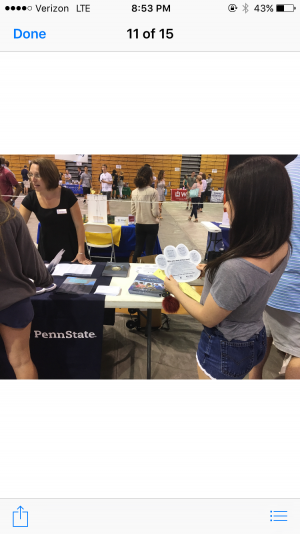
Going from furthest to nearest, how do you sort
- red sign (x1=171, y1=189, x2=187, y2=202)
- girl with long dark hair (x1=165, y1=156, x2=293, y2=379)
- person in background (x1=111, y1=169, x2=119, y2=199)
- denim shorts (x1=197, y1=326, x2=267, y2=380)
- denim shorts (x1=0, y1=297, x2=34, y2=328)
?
person in background (x1=111, y1=169, x2=119, y2=199), red sign (x1=171, y1=189, x2=187, y2=202), denim shorts (x1=0, y1=297, x2=34, y2=328), denim shorts (x1=197, y1=326, x2=267, y2=380), girl with long dark hair (x1=165, y1=156, x2=293, y2=379)

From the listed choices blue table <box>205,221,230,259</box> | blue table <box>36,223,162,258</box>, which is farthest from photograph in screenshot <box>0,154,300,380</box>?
blue table <box>205,221,230,259</box>

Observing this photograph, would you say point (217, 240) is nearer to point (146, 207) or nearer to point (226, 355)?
point (146, 207)

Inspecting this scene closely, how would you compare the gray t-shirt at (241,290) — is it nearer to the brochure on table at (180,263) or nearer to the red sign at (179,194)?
the brochure on table at (180,263)

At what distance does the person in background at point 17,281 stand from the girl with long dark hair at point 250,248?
0.79 meters

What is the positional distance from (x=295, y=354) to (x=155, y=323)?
4.88 ft

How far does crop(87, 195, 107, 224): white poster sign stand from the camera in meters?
4.03

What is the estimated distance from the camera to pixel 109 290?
1.82 meters

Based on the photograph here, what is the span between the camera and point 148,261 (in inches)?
96.2

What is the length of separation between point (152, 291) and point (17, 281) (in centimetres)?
82

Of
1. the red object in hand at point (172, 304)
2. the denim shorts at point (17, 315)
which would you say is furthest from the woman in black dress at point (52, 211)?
the red object in hand at point (172, 304)

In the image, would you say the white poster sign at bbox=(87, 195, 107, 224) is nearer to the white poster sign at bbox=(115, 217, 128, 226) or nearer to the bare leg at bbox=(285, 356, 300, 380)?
the white poster sign at bbox=(115, 217, 128, 226)

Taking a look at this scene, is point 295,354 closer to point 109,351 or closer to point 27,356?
point 27,356

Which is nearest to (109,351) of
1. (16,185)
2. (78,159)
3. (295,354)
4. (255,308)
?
(295,354)

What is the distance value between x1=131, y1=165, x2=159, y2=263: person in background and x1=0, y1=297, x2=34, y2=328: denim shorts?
2.28 meters
